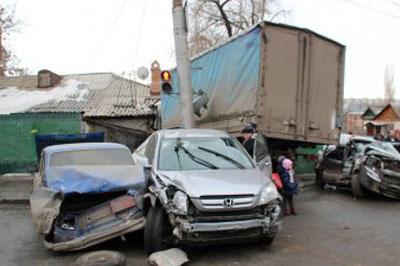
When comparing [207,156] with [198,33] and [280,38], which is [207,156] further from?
[198,33]

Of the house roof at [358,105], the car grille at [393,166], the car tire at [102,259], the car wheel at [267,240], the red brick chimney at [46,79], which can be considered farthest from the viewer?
the house roof at [358,105]

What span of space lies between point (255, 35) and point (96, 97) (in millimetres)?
19686

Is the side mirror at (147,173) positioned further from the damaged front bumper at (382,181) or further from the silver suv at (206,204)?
the damaged front bumper at (382,181)

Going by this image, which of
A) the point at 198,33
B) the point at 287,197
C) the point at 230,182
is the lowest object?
the point at 287,197

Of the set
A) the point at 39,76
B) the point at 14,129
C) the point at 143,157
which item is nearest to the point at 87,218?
the point at 143,157

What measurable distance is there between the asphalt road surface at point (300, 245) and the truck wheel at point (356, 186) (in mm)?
1370

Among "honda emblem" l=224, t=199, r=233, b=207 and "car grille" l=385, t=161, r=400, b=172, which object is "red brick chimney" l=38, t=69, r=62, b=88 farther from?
"honda emblem" l=224, t=199, r=233, b=207

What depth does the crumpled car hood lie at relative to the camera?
677cm

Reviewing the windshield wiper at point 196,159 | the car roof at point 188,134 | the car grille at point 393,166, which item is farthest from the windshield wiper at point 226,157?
the car grille at point 393,166

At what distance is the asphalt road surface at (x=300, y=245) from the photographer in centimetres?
688

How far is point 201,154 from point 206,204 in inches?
65.5

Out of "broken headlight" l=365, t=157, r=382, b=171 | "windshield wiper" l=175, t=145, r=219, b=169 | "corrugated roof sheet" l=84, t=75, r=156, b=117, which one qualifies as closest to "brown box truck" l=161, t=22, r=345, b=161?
"broken headlight" l=365, t=157, r=382, b=171

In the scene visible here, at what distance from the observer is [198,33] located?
32.8 meters

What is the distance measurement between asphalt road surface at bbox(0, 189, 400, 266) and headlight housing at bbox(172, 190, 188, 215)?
71cm
